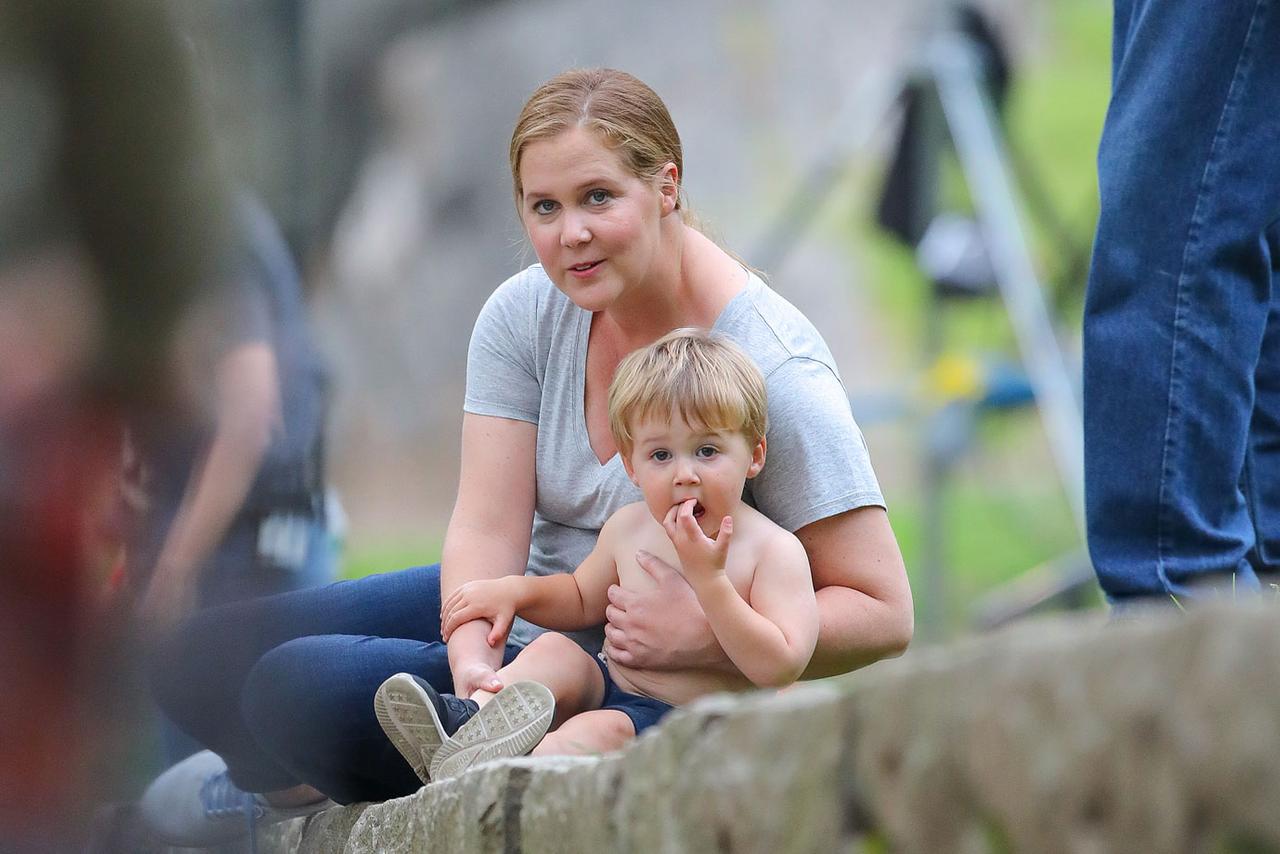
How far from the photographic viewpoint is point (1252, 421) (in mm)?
1782

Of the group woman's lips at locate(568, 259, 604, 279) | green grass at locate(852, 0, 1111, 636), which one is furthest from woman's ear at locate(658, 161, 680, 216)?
green grass at locate(852, 0, 1111, 636)

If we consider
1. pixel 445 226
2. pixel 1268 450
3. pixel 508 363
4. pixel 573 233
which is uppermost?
pixel 445 226

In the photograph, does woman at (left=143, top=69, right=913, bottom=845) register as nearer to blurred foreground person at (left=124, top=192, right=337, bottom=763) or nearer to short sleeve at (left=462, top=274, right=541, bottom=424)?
short sleeve at (left=462, top=274, right=541, bottom=424)

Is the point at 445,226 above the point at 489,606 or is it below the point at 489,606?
above

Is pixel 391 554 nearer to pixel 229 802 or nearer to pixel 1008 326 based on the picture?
pixel 1008 326

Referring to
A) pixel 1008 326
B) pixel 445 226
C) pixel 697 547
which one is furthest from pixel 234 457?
pixel 445 226

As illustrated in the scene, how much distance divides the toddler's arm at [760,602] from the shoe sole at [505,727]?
17 centimetres

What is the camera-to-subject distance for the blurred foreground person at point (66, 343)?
2.15 feet

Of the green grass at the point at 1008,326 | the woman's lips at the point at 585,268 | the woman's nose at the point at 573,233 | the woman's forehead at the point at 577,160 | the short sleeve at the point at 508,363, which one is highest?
the woman's forehead at the point at 577,160

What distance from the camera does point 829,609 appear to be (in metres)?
1.57

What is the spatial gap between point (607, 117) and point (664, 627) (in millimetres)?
498

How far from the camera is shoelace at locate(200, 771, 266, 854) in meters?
1.56

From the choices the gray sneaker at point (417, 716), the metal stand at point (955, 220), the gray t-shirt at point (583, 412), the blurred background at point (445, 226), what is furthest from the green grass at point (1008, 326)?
the gray sneaker at point (417, 716)

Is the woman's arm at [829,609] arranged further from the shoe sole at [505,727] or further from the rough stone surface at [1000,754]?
the rough stone surface at [1000,754]
